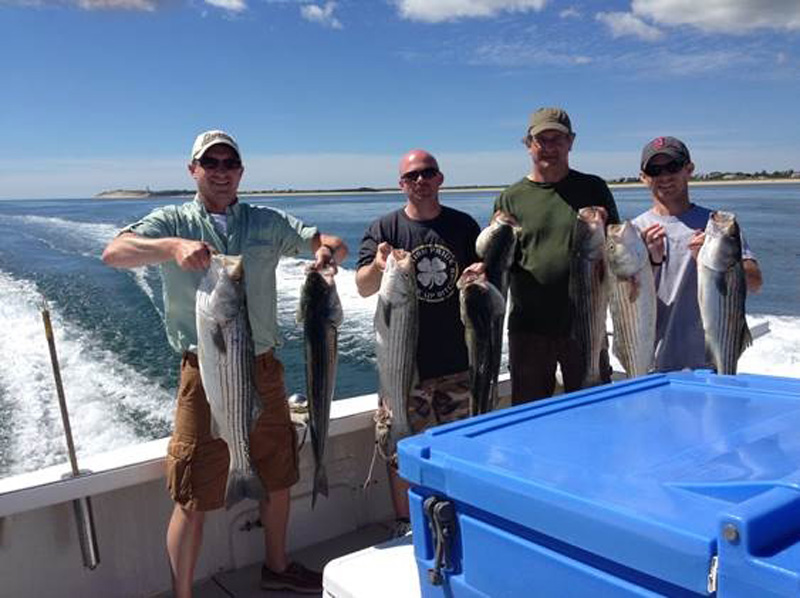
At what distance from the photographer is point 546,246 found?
3.96 meters

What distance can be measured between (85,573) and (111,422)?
16.3 ft

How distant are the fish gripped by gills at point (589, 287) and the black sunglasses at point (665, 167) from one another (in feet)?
1.01

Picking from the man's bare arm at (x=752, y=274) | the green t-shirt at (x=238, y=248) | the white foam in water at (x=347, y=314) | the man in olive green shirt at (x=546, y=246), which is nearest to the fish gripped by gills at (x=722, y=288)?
the man's bare arm at (x=752, y=274)

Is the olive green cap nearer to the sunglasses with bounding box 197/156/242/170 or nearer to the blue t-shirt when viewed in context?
the blue t-shirt

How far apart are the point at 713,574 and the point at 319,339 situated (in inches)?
99.0

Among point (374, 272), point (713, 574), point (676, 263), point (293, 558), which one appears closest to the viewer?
point (713, 574)

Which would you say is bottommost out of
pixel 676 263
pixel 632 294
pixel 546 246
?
pixel 632 294

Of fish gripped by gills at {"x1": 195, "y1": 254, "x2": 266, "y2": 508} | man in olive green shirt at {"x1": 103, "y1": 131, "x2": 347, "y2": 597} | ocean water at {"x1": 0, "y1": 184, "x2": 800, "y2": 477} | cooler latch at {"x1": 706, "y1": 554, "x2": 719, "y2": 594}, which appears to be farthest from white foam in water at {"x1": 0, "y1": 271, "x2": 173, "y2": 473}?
cooler latch at {"x1": 706, "y1": 554, "x2": 719, "y2": 594}

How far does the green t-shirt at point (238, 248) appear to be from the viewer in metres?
3.35

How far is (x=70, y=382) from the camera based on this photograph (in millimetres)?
9602

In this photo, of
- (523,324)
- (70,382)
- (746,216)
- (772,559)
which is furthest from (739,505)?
→ (746,216)

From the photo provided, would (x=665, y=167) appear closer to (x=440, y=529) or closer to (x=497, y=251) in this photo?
(x=497, y=251)

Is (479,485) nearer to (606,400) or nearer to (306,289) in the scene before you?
(606,400)

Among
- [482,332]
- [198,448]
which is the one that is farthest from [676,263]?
[198,448]
